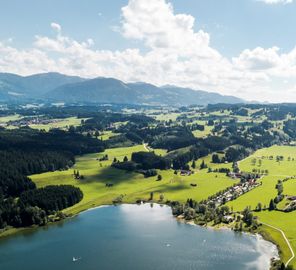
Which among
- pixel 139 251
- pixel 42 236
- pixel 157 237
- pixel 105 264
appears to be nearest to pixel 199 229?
pixel 157 237

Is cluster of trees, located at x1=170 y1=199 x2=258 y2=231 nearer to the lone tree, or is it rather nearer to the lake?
the lake

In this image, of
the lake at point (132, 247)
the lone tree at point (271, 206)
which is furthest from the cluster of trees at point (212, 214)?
the lone tree at point (271, 206)

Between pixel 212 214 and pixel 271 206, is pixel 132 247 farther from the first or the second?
pixel 271 206

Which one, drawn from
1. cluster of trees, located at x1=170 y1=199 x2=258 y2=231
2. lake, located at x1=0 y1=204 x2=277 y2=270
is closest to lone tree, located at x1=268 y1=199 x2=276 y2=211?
cluster of trees, located at x1=170 y1=199 x2=258 y2=231

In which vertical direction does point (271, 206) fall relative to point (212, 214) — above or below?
above

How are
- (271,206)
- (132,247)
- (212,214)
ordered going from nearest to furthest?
(132,247) → (212,214) → (271,206)

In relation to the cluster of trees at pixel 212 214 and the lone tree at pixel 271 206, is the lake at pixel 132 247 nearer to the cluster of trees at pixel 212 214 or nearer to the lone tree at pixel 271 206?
the cluster of trees at pixel 212 214

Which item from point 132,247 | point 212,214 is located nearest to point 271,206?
point 212,214

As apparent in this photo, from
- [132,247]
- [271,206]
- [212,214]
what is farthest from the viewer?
[271,206]

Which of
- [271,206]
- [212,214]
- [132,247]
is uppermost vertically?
[271,206]
